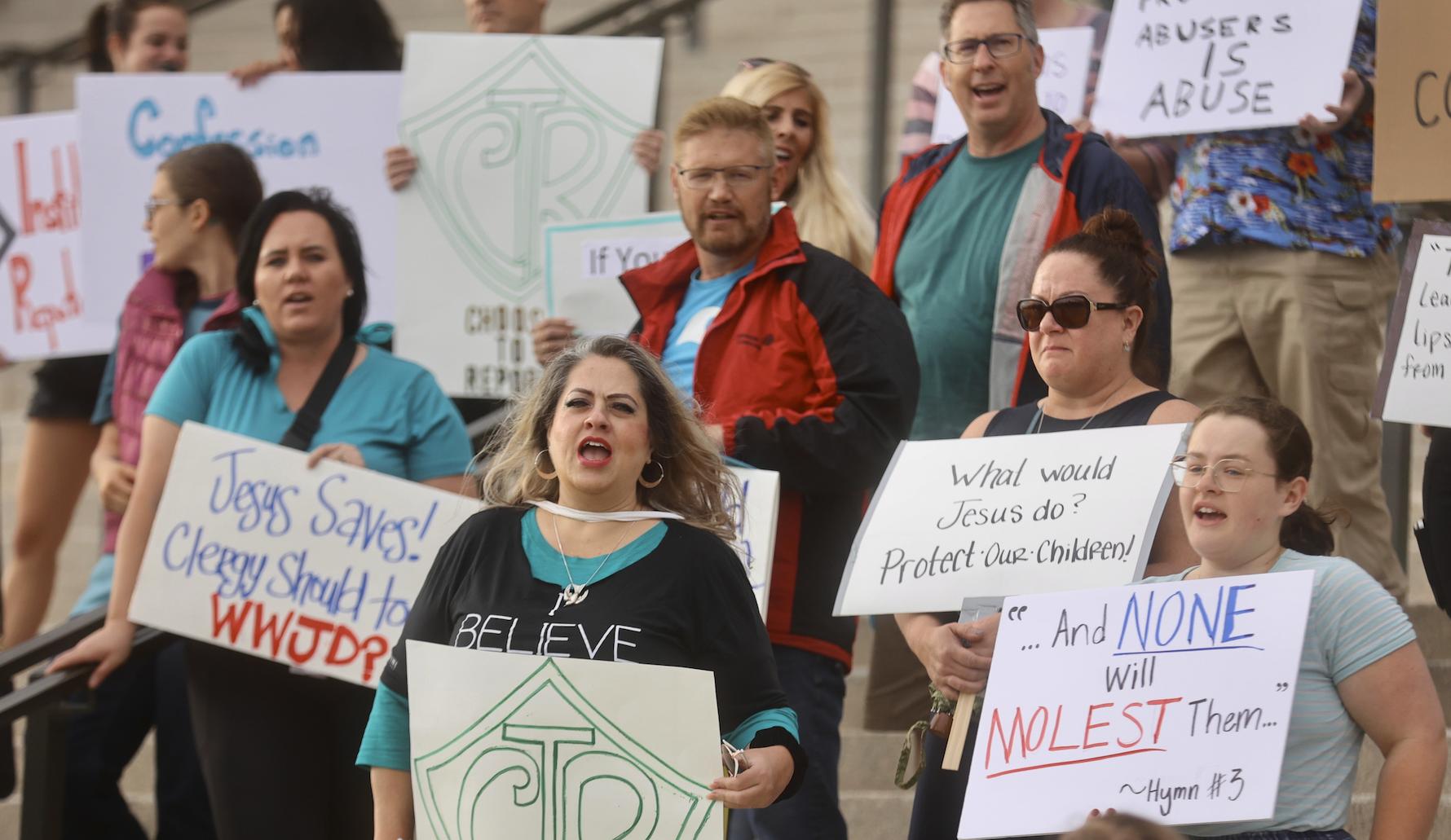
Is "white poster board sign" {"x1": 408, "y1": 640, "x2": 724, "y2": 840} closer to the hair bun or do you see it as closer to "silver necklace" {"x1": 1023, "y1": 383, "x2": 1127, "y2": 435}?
"silver necklace" {"x1": 1023, "y1": 383, "x2": 1127, "y2": 435}

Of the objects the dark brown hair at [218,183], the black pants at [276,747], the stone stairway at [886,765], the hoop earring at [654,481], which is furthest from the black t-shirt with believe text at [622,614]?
the dark brown hair at [218,183]

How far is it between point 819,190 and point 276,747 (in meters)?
1.75

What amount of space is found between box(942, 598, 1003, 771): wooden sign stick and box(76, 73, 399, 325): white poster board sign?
9.11ft

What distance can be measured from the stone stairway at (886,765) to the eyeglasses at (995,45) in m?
1.64

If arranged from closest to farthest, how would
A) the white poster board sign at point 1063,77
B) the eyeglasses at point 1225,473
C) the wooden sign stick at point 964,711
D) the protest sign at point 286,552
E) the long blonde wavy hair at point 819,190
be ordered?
1. the eyeglasses at point 1225,473
2. the wooden sign stick at point 964,711
3. the protest sign at point 286,552
4. the long blonde wavy hair at point 819,190
5. the white poster board sign at point 1063,77

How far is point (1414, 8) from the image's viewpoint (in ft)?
13.7

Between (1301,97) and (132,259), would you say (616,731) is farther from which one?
(132,259)

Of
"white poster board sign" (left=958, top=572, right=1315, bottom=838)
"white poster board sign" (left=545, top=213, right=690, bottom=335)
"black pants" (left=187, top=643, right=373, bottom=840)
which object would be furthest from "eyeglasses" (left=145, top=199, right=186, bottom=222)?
"white poster board sign" (left=958, top=572, right=1315, bottom=838)

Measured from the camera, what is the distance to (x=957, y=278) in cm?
431

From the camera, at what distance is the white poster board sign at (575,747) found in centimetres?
291

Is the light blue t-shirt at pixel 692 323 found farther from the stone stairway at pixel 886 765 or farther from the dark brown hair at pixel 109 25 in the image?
the dark brown hair at pixel 109 25

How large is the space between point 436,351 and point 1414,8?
2.58 meters

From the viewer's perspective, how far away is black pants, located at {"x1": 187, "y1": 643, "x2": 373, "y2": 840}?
417 centimetres

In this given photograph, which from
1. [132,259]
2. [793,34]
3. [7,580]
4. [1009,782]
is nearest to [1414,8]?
[1009,782]
